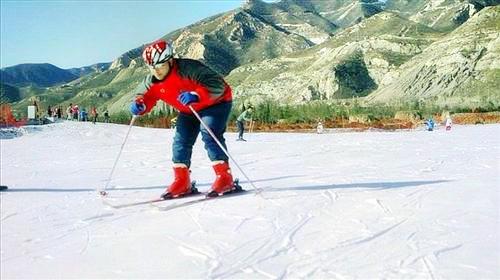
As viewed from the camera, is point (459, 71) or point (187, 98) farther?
point (459, 71)

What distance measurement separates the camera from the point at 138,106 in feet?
22.3

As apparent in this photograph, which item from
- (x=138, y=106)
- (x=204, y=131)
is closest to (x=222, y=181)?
(x=204, y=131)

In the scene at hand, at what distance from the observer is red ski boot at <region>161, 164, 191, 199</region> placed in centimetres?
680

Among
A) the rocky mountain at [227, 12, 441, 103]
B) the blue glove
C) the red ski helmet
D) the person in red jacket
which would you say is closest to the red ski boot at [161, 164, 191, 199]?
the person in red jacket

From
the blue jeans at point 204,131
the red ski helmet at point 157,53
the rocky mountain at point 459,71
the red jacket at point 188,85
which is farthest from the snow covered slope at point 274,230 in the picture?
the rocky mountain at point 459,71

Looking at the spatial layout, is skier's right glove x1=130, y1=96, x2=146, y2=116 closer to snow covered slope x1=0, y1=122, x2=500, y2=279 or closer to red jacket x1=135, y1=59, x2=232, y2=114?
red jacket x1=135, y1=59, x2=232, y2=114

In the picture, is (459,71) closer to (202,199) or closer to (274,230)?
(202,199)

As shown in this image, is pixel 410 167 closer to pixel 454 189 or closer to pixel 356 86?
pixel 454 189

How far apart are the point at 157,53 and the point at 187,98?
580 millimetres

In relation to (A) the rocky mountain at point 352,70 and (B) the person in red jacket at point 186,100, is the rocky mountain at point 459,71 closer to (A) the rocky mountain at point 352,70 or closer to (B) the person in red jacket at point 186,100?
(A) the rocky mountain at point 352,70

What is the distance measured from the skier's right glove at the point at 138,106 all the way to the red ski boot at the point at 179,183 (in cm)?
78

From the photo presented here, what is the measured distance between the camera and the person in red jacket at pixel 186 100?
6.36 m

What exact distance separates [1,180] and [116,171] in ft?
6.41

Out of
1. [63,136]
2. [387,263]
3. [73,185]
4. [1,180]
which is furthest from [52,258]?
[63,136]
